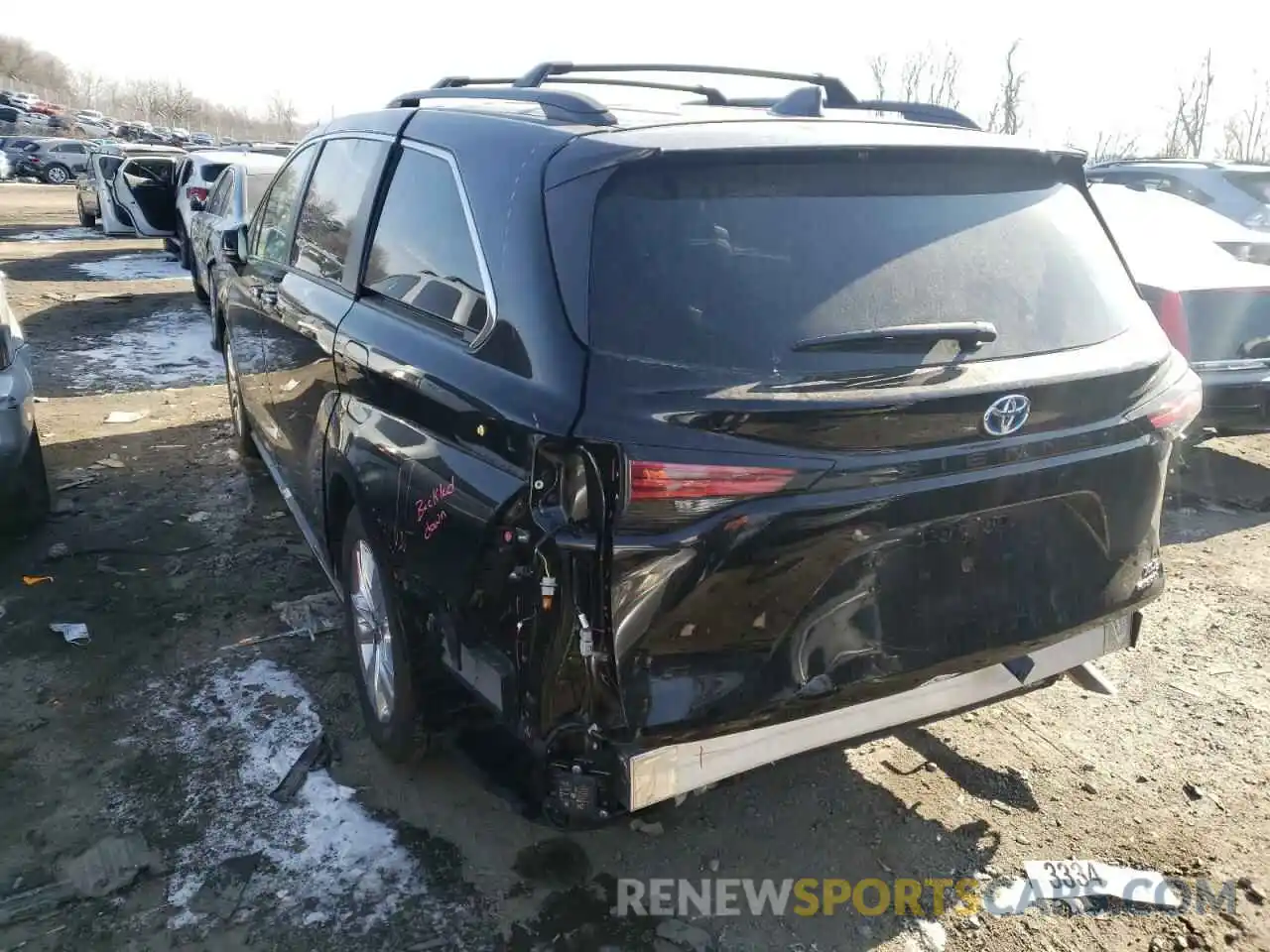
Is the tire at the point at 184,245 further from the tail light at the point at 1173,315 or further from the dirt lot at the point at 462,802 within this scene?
the tail light at the point at 1173,315

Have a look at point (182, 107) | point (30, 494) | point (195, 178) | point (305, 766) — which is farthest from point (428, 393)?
point (182, 107)

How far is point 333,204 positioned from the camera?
150 inches

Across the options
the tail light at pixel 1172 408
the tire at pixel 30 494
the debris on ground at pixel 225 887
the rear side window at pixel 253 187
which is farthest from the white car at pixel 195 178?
the tail light at pixel 1172 408

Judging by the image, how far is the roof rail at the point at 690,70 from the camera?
3.25 m

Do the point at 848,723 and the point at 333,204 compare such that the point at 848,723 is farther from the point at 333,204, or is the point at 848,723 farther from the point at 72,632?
the point at 72,632

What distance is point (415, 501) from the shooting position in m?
2.70

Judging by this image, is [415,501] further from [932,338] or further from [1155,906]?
[1155,906]

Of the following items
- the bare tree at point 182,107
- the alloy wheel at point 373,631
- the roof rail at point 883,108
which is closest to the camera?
the roof rail at point 883,108

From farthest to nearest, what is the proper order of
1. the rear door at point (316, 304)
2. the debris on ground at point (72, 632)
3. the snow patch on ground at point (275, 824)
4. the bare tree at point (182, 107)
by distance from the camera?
the bare tree at point (182, 107)
the debris on ground at point (72, 632)
the rear door at point (316, 304)
the snow patch on ground at point (275, 824)

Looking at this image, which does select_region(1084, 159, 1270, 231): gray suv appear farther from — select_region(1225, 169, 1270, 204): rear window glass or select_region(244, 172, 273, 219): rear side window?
select_region(244, 172, 273, 219): rear side window

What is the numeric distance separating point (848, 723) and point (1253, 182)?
10391mm

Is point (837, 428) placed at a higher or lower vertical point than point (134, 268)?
higher

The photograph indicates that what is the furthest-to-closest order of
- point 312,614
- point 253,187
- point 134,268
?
point 134,268 < point 253,187 < point 312,614

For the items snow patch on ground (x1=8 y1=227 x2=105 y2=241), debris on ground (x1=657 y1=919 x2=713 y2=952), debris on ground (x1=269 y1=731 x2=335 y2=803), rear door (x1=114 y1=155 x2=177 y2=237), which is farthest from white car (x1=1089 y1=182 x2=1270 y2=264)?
snow patch on ground (x1=8 y1=227 x2=105 y2=241)
